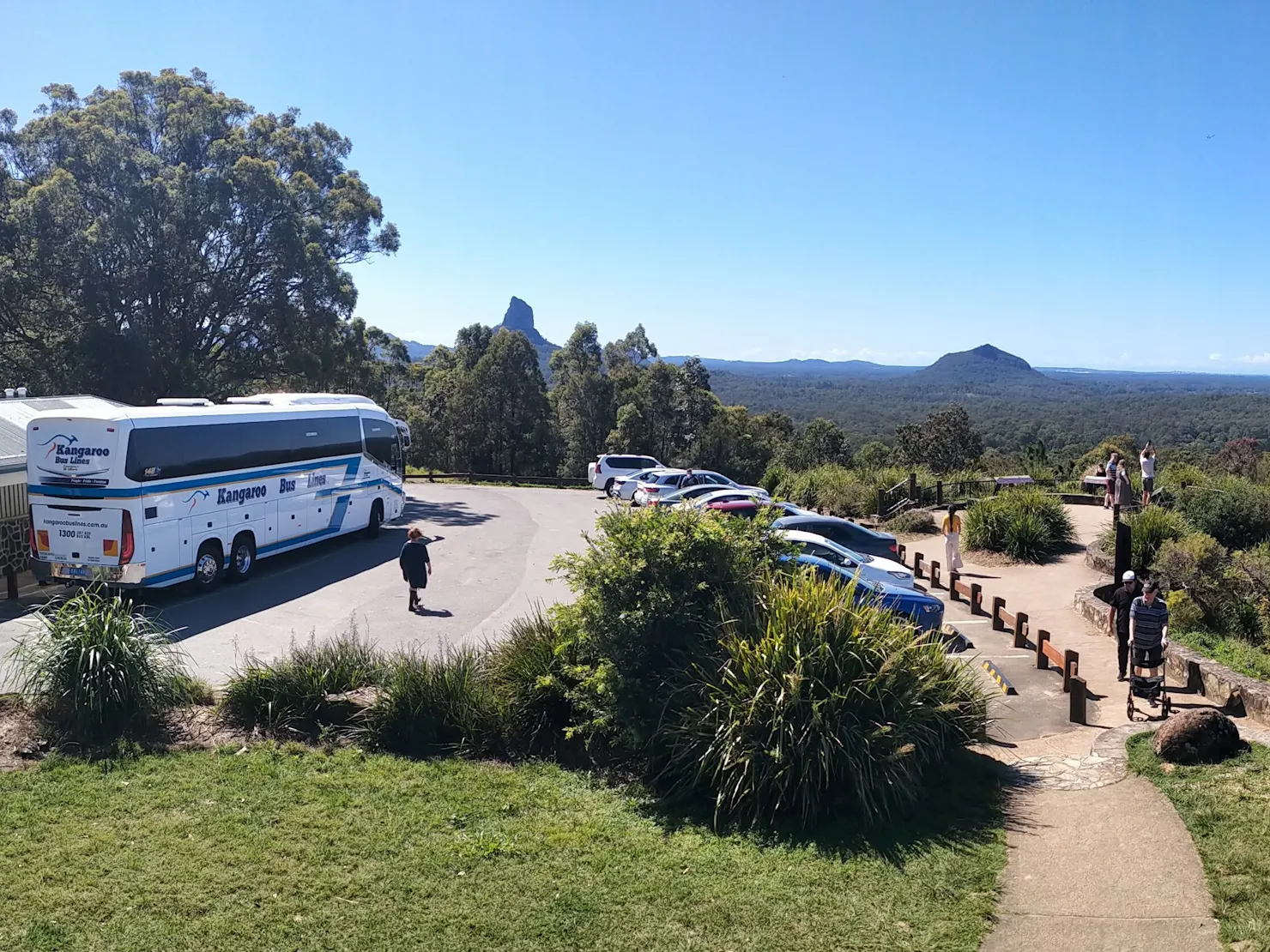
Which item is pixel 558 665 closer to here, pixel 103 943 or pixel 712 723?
pixel 712 723

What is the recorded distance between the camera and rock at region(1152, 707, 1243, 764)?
7887 mm

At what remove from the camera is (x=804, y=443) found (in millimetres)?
52156

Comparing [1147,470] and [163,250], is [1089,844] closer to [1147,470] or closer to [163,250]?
[1147,470]

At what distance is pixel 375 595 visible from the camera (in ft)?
54.2

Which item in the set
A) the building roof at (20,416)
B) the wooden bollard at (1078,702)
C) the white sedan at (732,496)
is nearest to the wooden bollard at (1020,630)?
the wooden bollard at (1078,702)

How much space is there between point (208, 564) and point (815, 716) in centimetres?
1304

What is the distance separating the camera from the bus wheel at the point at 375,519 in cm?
2314

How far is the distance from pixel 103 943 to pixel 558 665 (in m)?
4.75

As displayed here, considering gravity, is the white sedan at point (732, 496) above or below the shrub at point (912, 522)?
above

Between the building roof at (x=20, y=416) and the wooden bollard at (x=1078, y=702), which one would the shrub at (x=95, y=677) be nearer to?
the building roof at (x=20, y=416)

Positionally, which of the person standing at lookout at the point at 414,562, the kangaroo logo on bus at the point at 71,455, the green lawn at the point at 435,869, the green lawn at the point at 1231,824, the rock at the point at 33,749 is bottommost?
the rock at the point at 33,749

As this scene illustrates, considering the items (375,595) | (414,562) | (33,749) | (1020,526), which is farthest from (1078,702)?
(375,595)

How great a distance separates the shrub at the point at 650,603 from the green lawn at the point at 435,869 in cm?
86

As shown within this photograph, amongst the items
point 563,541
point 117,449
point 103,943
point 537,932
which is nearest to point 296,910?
point 103,943
